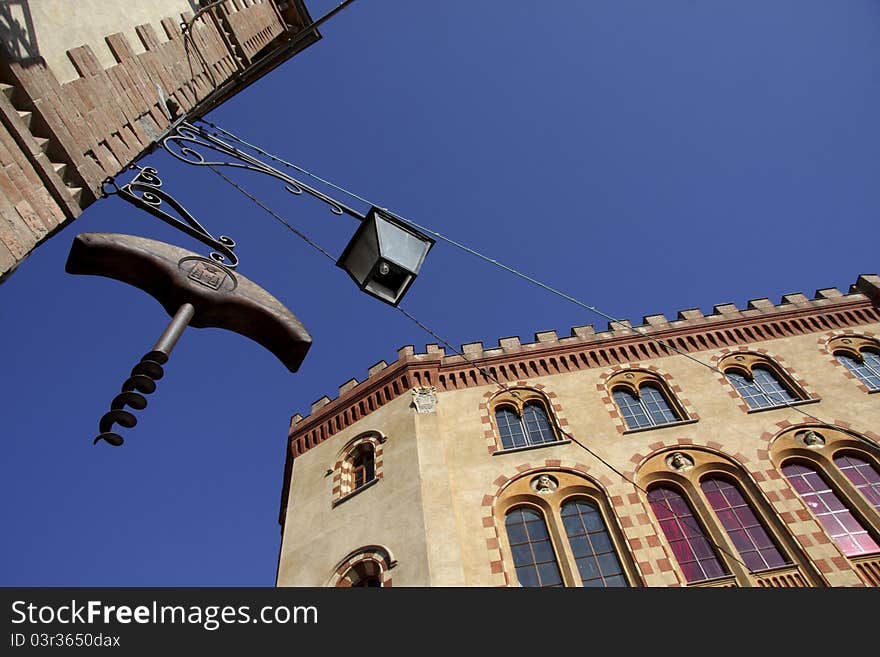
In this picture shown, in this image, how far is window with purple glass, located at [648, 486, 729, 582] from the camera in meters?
12.2

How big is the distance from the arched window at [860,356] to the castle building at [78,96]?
16.6 meters

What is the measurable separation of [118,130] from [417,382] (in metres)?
12.8

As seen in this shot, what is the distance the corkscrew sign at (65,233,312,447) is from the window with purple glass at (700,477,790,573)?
11.4m

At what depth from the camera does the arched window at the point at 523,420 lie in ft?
51.2

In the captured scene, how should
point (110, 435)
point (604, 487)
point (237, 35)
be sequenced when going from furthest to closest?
point (604, 487) < point (237, 35) < point (110, 435)

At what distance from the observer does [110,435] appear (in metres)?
3.30

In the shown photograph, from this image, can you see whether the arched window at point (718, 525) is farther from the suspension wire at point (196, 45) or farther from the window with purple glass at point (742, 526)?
the suspension wire at point (196, 45)

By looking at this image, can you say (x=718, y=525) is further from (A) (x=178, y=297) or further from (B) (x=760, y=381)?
(A) (x=178, y=297)
